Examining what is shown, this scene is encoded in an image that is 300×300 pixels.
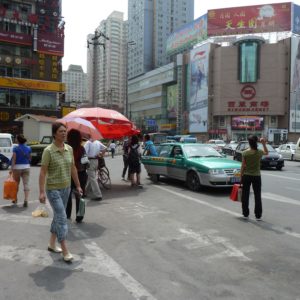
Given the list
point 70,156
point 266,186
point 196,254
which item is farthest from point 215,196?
point 70,156

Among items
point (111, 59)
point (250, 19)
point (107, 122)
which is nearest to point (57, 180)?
point (107, 122)

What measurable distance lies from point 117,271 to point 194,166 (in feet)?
23.2

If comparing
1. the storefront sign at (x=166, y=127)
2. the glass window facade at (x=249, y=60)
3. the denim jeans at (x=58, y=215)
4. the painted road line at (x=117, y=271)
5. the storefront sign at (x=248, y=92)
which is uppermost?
the glass window facade at (x=249, y=60)

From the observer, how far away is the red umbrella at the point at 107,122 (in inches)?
457

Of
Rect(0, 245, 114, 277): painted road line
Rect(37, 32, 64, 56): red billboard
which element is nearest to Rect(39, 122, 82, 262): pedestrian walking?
Rect(0, 245, 114, 277): painted road line

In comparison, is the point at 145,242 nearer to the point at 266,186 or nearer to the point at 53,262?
the point at 53,262

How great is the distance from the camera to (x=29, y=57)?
4722cm

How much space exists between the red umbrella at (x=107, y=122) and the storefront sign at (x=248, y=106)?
77.4 meters

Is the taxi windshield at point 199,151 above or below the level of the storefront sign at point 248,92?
below

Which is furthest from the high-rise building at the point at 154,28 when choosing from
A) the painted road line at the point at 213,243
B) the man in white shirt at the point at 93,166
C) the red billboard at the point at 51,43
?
the painted road line at the point at 213,243

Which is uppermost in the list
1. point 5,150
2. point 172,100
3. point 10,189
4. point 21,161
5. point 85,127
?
point 172,100

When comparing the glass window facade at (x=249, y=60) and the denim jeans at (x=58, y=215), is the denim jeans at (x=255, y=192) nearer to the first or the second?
the denim jeans at (x=58, y=215)

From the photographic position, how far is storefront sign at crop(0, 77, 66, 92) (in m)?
45.5

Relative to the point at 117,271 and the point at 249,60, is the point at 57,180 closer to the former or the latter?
the point at 117,271
